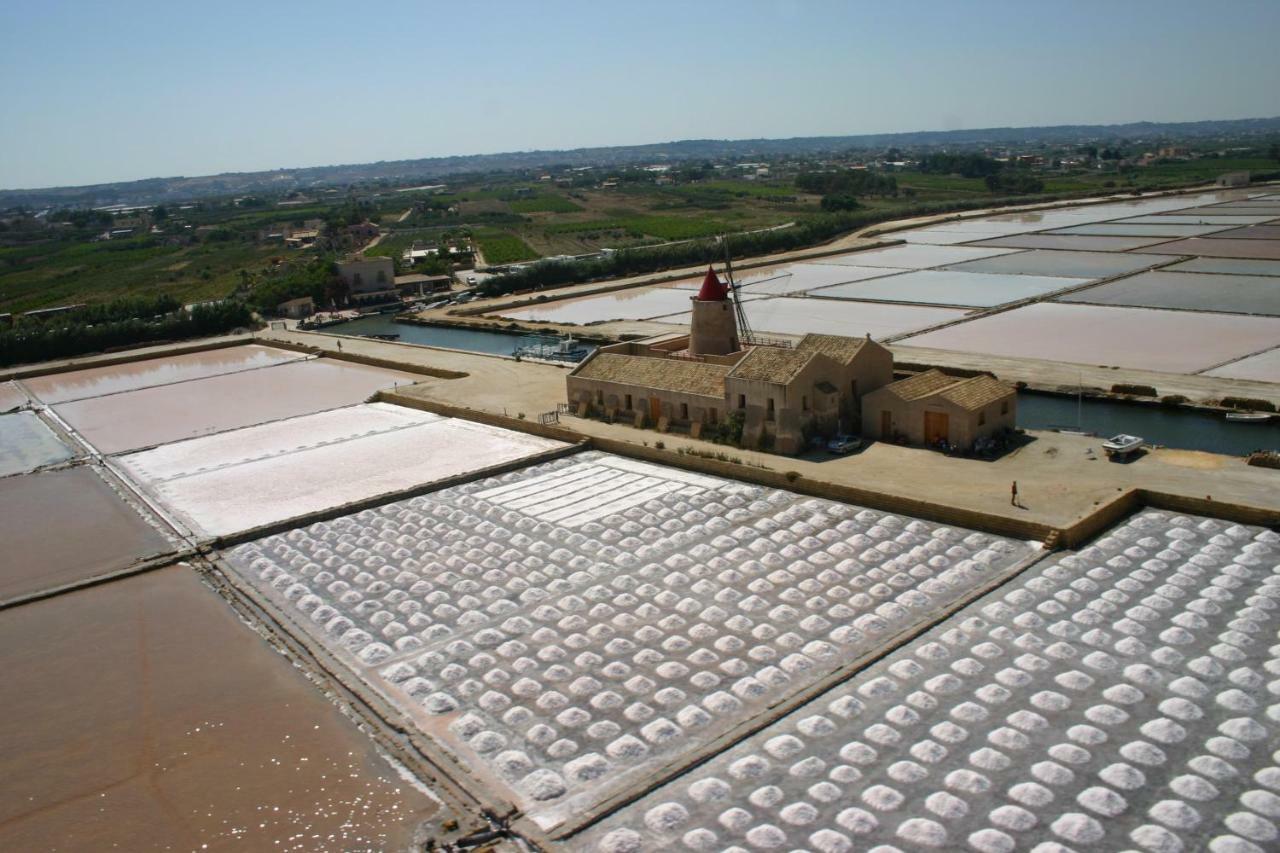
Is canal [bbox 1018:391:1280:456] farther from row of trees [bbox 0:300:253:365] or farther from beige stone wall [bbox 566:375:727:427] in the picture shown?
row of trees [bbox 0:300:253:365]

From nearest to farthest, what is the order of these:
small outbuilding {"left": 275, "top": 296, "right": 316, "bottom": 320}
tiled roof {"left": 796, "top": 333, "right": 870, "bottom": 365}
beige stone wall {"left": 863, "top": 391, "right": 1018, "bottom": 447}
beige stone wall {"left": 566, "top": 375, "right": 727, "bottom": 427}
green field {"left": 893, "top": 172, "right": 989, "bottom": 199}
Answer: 1. beige stone wall {"left": 863, "top": 391, "right": 1018, "bottom": 447}
2. tiled roof {"left": 796, "top": 333, "right": 870, "bottom": 365}
3. beige stone wall {"left": 566, "top": 375, "right": 727, "bottom": 427}
4. small outbuilding {"left": 275, "top": 296, "right": 316, "bottom": 320}
5. green field {"left": 893, "top": 172, "right": 989, "bottom": 199}

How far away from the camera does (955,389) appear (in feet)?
71.5

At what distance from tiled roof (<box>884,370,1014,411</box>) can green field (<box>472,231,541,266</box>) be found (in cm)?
5020

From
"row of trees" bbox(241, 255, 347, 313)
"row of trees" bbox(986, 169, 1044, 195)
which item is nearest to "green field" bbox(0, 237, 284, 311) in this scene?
"row of trees" bbox(241, 255, 347, 313)

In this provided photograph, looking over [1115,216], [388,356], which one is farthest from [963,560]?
[1115,216]

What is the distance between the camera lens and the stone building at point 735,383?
864 inches

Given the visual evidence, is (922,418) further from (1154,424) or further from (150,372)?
(150,372)

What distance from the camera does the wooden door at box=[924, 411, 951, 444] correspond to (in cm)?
2139

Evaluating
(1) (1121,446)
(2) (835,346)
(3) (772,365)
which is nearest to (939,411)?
(2) (835,346)

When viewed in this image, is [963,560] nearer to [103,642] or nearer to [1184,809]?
[1184,809]

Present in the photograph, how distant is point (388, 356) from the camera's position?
1506 inches

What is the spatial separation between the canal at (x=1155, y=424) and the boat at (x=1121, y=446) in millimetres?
2946

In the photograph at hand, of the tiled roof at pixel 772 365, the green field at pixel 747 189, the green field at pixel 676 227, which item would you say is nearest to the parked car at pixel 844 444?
Result: the tiled roof at pixel 772 365

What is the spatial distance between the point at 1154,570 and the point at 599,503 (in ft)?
32.1
